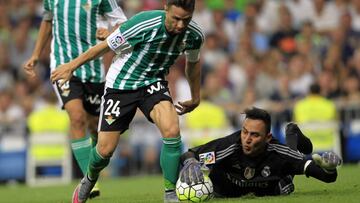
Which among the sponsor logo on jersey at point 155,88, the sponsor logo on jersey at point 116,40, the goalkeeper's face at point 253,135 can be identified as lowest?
the goalkeeper's face at point 253,135

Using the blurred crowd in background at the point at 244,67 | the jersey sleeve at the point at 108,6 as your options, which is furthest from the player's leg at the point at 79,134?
the blurred crowd in background at the point at 244,67

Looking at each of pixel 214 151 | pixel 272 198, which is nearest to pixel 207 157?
pixel 214 151

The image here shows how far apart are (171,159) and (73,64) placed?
4.00 feet

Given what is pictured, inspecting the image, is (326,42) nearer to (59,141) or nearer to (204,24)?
(204,24)

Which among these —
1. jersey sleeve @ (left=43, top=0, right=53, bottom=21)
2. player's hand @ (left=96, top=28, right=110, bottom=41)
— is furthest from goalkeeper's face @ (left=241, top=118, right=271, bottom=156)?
jersey sleeve @ (left=43, top=0, right=53, bottom=21)

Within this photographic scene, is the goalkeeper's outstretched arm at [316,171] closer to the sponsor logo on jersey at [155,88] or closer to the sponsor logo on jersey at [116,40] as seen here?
the sponsor logo on jersey at [155,88]

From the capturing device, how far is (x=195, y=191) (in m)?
8.44

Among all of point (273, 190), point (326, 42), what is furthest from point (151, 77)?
point (326, 42)

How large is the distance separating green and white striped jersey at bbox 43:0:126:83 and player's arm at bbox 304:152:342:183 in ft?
10.2

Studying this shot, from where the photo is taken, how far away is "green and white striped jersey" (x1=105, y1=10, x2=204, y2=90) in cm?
845

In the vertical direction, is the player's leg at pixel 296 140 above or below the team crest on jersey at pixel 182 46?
below

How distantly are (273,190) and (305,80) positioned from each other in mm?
8855

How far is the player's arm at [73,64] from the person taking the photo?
815 cm

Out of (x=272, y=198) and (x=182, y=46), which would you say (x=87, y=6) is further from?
(x=272, y=198)
